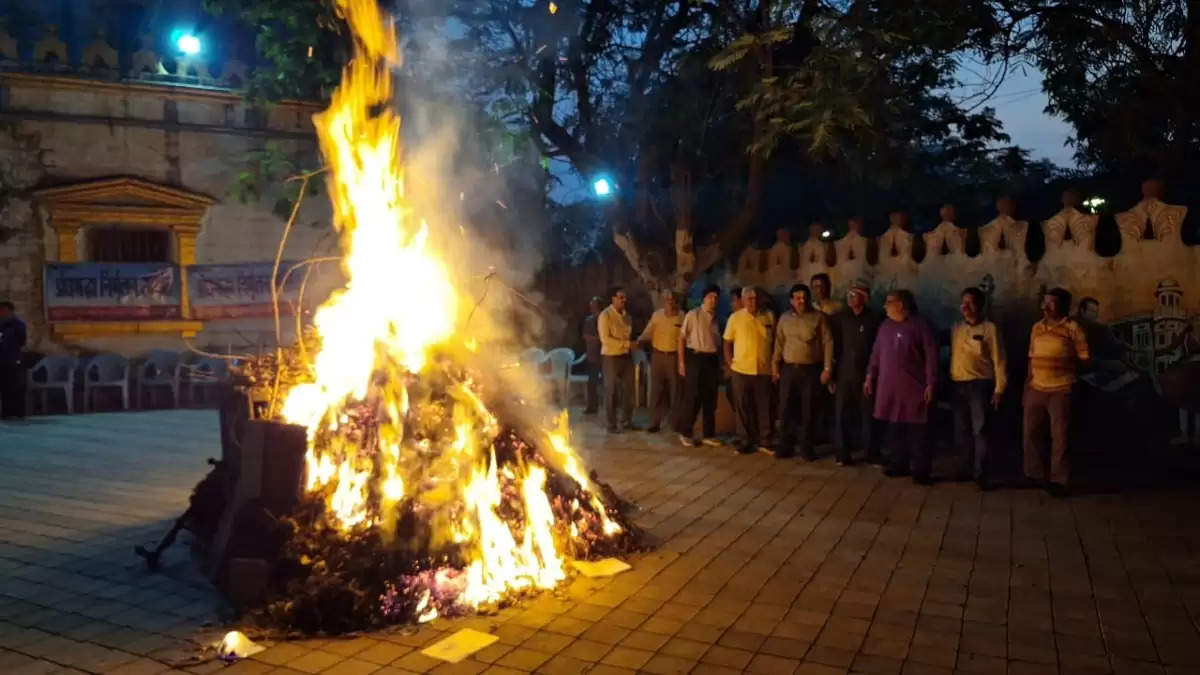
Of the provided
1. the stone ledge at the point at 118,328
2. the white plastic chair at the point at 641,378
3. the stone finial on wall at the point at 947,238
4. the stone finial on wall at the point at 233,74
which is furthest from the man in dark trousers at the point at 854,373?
the stone finial on wall at the point at 233,74

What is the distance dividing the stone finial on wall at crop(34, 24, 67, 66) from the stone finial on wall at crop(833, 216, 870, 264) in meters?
12.7

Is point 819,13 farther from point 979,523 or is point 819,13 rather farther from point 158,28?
point 158,28

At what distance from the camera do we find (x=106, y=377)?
572 inches

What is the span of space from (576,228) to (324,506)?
13.2 m

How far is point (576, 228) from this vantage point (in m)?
18.5

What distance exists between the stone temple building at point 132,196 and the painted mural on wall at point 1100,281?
387 inches

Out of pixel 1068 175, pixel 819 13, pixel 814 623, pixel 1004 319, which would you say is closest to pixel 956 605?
pixel 814 623

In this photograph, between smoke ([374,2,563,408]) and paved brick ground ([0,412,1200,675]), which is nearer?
paved brick ground ([0,412,1200,675])

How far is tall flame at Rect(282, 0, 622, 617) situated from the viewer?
18.8 feet

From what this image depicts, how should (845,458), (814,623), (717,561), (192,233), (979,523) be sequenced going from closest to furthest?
(814,623), (717,561), (979,523), (845,458), (192,233)

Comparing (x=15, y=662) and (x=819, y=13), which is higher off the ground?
(x=819, y=13)

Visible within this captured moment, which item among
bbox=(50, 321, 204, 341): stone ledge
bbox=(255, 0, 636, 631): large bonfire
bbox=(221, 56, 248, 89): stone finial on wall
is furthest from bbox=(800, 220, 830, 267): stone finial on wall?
bbox=(50, 321, 204, 341): stone ledge

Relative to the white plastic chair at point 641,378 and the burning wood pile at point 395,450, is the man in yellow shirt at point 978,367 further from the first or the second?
the white plastic chair at point 641,378

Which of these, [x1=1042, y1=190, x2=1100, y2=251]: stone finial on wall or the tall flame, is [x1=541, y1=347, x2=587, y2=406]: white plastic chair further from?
[x1=1042, y1=190, x2=1100, y2=251]: stone finial on wall
